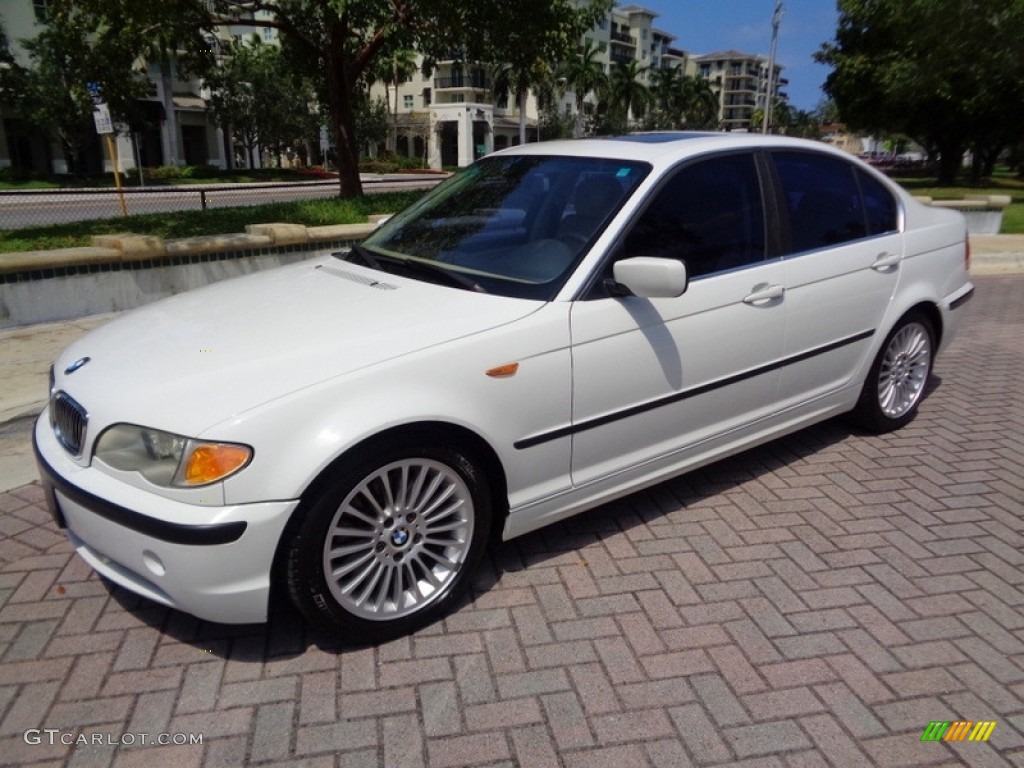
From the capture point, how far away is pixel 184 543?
2.41 meters

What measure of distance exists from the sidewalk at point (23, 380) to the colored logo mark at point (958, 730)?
424cm

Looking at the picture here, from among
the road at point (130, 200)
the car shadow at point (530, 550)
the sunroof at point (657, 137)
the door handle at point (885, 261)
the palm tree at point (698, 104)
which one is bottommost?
the car shadow at point (530, 550)

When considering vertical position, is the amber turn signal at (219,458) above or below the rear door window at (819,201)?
below

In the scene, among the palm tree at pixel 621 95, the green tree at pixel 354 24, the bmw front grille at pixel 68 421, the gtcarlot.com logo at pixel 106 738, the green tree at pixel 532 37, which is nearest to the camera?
A: the gtcarlot.com logo at pixel 106 738

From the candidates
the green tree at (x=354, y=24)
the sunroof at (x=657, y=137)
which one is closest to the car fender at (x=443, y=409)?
the sunroof at (x=657, y=137)

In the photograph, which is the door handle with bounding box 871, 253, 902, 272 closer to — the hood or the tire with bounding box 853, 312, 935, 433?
the tire with bounding box 853, 312, 935, 433

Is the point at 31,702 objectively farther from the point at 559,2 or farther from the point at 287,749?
the point at 559,2

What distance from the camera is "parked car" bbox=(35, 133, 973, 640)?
2488 mm

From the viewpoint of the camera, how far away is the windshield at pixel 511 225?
3227mm

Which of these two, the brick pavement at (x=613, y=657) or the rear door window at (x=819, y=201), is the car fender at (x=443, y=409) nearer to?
the brick pavement at (x=613, y=657)

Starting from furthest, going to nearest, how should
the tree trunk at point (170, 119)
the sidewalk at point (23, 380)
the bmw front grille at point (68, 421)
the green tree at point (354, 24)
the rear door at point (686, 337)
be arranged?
1. the tree trunk at point (170, 119)
2. the green tree at point (354, 24)
3. the sidewalk at point (23, 380)
4. the rear door at point (686, 337)
5. the bmw front grille at point (68, 421)

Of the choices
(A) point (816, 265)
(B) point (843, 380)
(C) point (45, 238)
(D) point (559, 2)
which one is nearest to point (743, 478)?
(B) point (843, 380)

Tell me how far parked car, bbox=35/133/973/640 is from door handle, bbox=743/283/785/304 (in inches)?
0.6

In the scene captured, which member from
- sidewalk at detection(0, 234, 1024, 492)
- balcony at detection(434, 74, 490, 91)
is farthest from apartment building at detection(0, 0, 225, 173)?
sidewalk at detection(0, 234, 1024, 492)
